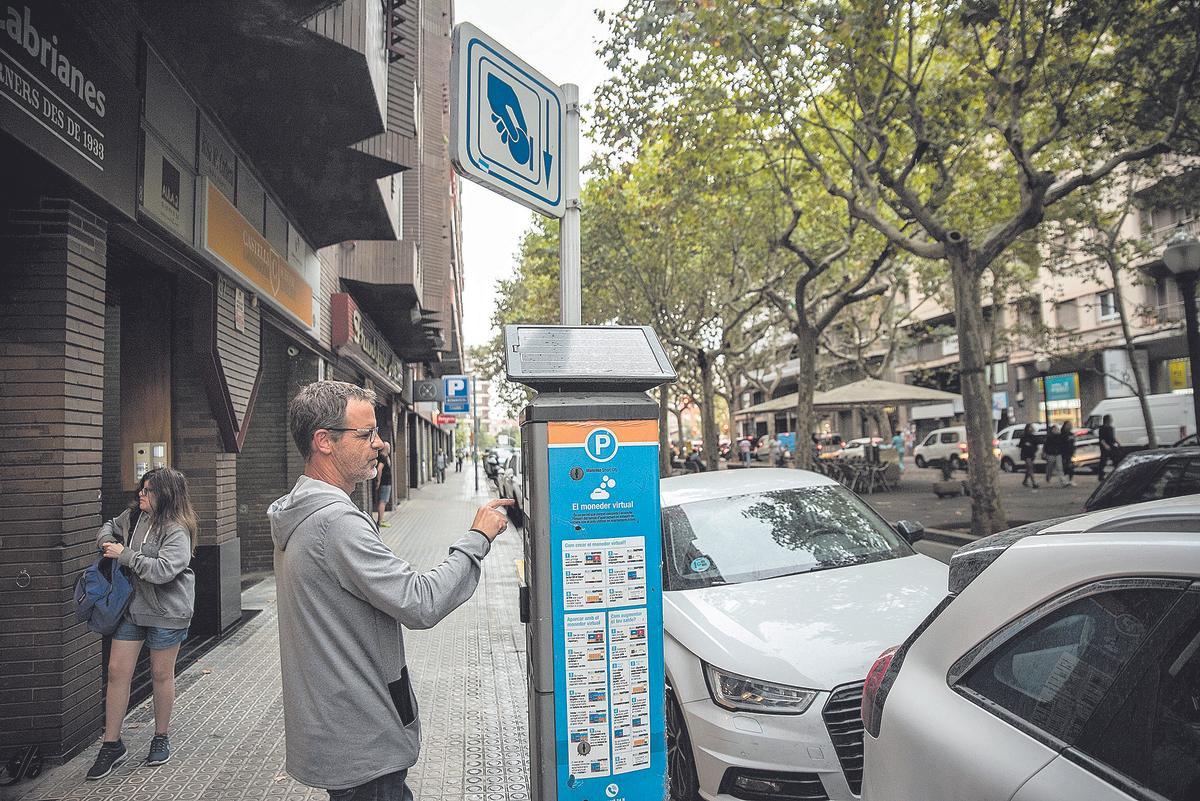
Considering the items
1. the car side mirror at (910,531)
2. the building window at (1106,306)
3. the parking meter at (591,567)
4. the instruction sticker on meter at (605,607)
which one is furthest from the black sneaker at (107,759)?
the building window at (1106,306)

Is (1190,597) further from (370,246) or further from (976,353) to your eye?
(370,246)

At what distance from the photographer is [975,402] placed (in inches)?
479

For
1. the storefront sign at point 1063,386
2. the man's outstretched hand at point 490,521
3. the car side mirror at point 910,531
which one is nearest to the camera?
the man's outstretched hand at point 490,521

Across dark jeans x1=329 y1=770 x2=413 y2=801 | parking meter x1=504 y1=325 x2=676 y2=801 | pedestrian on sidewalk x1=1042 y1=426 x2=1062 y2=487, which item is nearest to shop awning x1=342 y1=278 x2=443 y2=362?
parking meter x1=504 y1=325 x2=676 y2=801

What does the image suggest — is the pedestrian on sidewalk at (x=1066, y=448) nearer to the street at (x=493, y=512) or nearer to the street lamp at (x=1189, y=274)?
the street at (x=493, y=512)

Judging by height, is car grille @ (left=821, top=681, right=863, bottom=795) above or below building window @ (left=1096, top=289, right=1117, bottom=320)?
below

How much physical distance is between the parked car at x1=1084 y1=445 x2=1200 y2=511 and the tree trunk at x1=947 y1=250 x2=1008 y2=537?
6.14 metres

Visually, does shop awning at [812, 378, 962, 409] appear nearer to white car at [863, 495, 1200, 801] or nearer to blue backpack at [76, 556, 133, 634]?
blue backpack at [76, 556, 133, 634]

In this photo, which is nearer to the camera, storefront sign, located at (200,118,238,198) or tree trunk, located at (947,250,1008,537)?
storefront sign, located at (200,118,238,198)

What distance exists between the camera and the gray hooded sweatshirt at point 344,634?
2.18 metres

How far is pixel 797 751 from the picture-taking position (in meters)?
3.22

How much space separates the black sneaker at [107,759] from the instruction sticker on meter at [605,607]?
2.94m

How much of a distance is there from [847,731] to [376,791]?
190cm

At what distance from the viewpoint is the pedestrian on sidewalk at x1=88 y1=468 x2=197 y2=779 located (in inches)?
170
